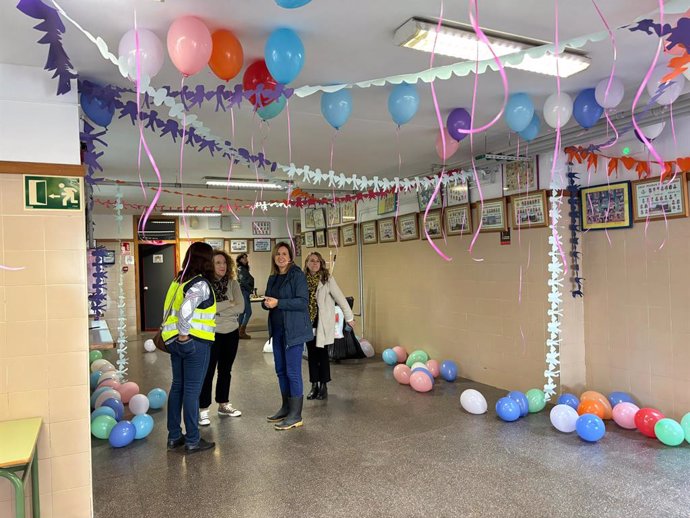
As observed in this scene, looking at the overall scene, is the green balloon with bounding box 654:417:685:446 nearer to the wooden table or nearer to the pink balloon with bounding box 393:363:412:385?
the pink balloon with bounding box 393:363:412:385

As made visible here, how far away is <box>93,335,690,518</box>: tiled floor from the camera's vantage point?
2.65m

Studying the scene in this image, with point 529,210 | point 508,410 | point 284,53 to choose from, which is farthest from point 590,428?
point 284,53

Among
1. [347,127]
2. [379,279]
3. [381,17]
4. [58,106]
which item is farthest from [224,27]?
[379,279]

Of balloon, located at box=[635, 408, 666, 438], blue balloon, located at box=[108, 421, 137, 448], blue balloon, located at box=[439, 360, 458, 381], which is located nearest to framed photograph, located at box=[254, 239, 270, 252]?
blue balloon, located at box=[439, 360, 458, 381]

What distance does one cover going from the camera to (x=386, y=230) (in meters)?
6.97

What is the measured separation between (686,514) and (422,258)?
159 inches

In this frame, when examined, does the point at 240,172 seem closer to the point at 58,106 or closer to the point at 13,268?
the point at 58,106

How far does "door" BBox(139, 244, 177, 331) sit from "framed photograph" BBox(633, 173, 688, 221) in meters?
8.80

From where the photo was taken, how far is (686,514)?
8.21 feet

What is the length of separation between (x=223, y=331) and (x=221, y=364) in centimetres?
35

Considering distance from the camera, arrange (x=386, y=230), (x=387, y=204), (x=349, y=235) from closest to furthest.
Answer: (x=387, y=204) → (x=386, y=230) → (x=349, y=235)

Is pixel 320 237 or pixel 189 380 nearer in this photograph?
pixel 189 380

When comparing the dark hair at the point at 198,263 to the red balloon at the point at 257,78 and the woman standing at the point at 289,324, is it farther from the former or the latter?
the red balloon at the point at 257,78

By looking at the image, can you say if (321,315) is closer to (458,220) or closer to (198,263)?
(198,263)
